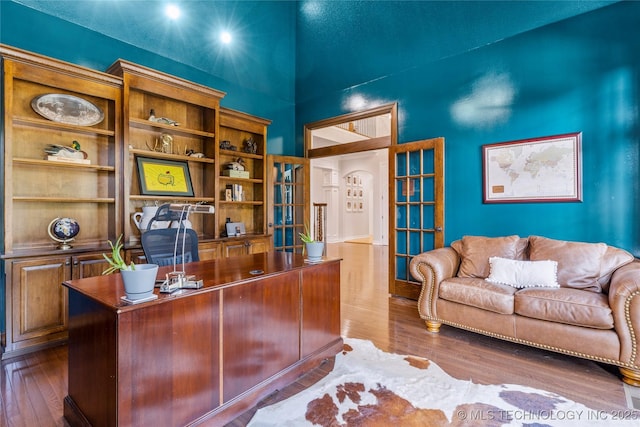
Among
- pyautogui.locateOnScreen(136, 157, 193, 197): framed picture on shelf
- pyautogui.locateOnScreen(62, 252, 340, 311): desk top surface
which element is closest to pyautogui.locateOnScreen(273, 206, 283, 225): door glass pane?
pyautogui.locateOnScreen(136, 157, 193, 197): framed picture on shelf

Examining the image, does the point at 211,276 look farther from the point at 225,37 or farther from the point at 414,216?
the point at 225,37

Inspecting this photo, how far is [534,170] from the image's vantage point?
3.19m

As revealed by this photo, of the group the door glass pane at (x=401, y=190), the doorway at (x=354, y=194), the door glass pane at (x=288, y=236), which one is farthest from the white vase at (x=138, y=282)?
the doorway at (x=354, y=194)

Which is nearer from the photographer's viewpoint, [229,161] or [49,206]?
[49,206]

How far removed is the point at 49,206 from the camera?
2.88 meters

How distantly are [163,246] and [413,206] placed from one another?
118 inches

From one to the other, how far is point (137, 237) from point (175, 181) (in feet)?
2.47

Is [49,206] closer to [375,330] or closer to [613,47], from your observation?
[375,330]

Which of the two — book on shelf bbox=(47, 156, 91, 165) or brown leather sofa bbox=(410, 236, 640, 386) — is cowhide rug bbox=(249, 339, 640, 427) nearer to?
brown leather sofa bbox=(410, 236, 640, 386)

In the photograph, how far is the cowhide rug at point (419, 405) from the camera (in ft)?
5.51

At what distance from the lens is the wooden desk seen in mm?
1309

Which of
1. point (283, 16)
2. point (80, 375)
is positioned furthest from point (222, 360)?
point (283, 16)

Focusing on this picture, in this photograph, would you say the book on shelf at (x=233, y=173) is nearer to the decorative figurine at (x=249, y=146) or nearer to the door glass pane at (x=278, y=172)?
the decorative figurine at (x=249, y=146)

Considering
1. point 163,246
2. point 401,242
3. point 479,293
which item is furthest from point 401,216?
point 163,246
